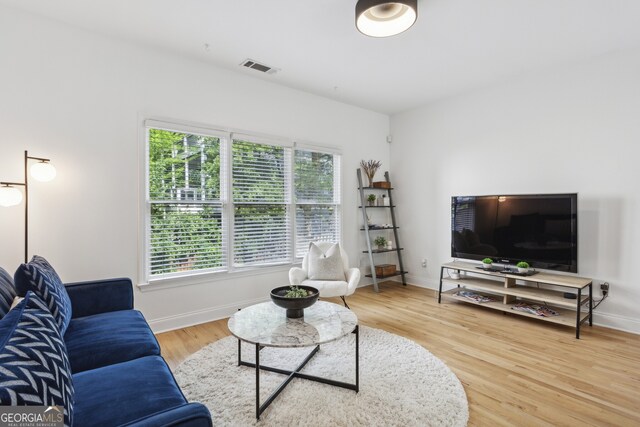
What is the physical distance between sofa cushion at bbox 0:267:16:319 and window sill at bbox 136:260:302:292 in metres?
1.25

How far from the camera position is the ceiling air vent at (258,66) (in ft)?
11.7

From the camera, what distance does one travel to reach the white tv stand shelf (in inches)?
129

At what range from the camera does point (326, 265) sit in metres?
3.79

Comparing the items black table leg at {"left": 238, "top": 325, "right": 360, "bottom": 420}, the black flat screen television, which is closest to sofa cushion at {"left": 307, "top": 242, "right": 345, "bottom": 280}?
black table leg at {"left": 238, "top": 325, "right": 360, "bottom": 420}

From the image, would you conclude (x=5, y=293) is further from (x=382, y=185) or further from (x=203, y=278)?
(x=382, y=185)

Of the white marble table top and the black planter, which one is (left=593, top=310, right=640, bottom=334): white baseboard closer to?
the white marble table top

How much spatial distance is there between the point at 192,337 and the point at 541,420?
284cm

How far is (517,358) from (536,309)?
1122 millimetres

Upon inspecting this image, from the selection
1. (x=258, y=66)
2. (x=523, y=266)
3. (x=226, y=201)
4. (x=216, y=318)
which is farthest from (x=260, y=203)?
(x=523, y=266)

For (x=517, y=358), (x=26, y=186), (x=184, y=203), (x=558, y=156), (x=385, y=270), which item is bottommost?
(x=517, y=358)

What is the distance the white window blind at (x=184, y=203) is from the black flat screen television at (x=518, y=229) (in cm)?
309

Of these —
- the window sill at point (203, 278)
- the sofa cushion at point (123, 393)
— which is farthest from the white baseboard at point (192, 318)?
the sofa cushion at point (123, 393)

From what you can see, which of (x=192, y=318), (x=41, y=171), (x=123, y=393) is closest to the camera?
(x=123, y=393)

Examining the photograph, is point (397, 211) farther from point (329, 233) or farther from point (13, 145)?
point (13, 145)
